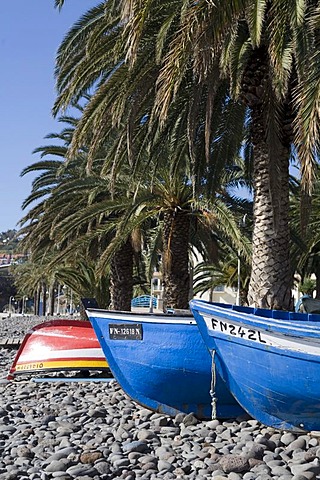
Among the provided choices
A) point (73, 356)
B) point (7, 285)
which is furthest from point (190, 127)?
point (7, 285)

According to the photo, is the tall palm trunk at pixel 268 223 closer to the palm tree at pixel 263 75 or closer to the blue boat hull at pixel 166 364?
the palm tree at pixel 263 75

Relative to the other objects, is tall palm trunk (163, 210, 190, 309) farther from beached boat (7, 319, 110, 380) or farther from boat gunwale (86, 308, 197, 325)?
boat gunwale (86, 308, 197, 325)

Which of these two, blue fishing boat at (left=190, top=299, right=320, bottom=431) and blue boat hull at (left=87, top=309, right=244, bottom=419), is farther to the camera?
blue boat hull at (left=87, top=309, right=244, bottom=419)

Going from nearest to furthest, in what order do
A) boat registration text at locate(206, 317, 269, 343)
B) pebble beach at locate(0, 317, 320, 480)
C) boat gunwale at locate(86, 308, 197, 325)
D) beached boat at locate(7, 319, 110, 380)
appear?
1. pebble beach at locate(0, 317, 320, 480)
2. boat registration text at locate(206, 317, 269, 343)
3. boat gunwale at locate(86, 308, 197, 325)
4. beached boat at locate(7, 319, 110, 380)

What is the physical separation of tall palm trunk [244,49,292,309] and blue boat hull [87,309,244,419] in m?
2.11

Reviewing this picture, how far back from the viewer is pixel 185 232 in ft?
52.9

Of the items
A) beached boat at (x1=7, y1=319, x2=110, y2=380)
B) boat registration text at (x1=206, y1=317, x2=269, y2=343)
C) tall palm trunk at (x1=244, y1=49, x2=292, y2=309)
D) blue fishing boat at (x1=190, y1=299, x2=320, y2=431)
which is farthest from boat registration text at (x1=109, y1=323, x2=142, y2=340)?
beached boat at (x1=7, y1=319, x2=110, y2=380)

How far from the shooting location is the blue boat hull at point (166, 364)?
8.77m

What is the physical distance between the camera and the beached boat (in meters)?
12.7

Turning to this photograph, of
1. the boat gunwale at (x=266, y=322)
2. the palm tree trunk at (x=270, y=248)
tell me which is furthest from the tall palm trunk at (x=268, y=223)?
the boat gunwale at (x=266, y=322)

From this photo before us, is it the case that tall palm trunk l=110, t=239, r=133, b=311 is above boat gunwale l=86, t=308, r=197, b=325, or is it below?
above

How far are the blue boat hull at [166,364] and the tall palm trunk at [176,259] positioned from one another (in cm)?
634

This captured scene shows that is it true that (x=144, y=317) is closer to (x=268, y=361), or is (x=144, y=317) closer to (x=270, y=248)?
(x=268, y=361)

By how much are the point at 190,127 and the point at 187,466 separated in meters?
5.37
